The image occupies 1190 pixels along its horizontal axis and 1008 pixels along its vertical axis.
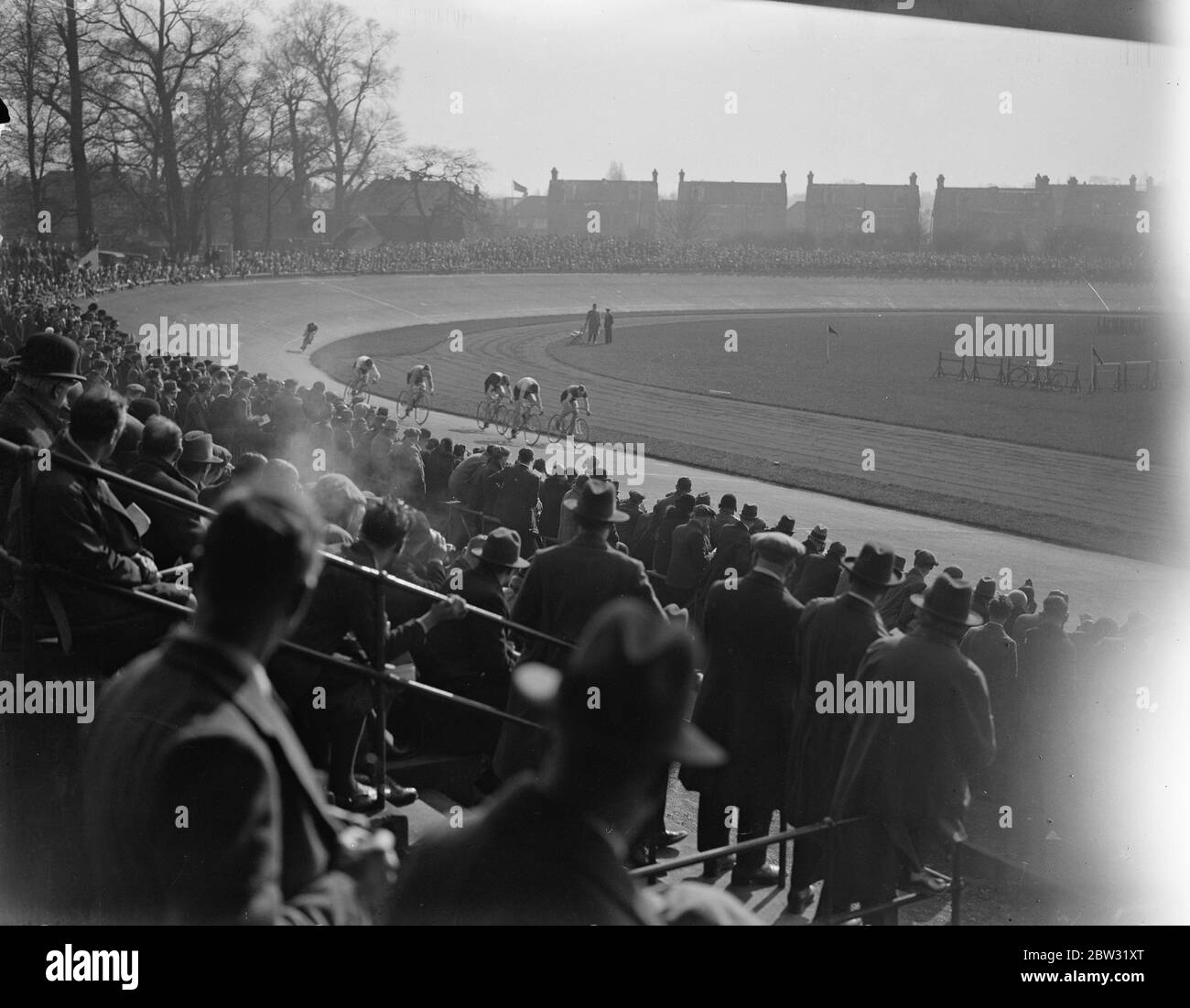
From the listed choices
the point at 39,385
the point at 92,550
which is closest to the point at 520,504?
the point at 39,385

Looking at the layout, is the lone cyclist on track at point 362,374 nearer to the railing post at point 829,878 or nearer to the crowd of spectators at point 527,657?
the crowd of spectators at point 527,657

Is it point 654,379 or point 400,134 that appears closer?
point 400,134

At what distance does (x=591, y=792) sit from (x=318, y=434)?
13.1m

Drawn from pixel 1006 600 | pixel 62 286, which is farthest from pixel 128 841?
pixel 62 286

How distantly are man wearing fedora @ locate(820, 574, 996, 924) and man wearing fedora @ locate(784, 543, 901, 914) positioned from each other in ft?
1.43

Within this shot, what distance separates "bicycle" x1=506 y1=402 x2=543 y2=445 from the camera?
2655 centimetres

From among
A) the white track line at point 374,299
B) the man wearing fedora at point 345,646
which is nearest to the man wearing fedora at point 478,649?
the man wearing fedora at point 345,646

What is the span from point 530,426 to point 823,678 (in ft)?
71.4

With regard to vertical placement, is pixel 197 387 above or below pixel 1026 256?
below

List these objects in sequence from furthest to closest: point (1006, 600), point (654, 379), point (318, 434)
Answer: point (654, 379) → point (318, 434) → point (1006, 600)

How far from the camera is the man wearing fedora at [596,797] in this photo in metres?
2.04

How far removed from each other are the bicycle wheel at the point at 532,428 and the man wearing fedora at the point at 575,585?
66.8ft

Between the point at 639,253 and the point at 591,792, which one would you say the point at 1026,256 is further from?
the point at 591,792

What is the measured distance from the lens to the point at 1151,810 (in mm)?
6617
